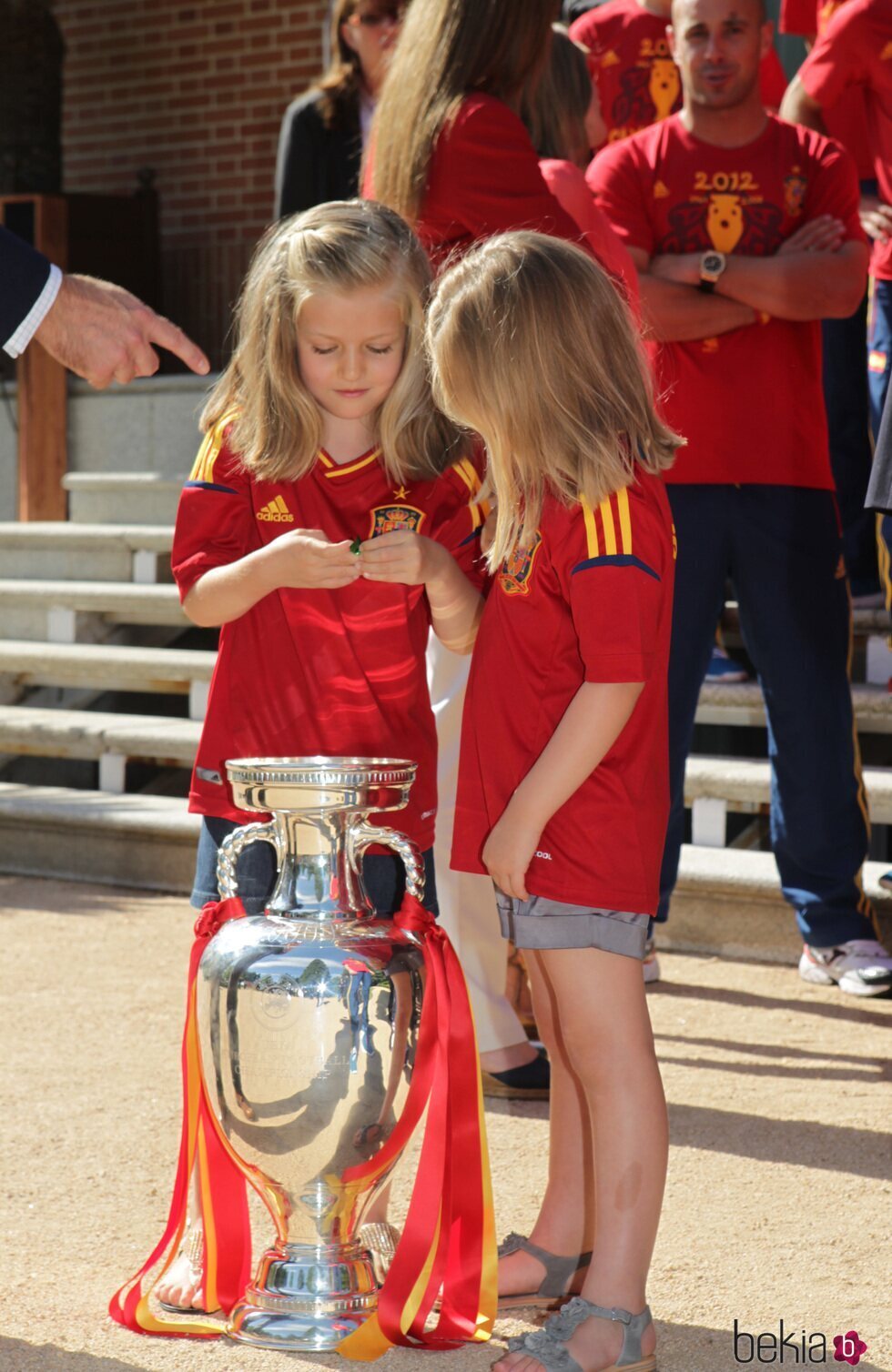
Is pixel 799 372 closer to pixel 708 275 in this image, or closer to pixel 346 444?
pixel 708 275

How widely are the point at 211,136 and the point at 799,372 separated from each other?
6.03m

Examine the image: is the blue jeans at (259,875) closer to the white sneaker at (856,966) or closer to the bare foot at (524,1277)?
the bare foot at (524,1277)

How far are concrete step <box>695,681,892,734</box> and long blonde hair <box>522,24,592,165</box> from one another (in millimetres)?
1900

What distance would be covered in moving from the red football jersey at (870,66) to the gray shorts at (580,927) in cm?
266

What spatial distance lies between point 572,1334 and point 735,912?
2.42 meters

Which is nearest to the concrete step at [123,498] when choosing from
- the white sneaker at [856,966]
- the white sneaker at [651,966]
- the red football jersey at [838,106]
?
the red football jersey at [838,106]

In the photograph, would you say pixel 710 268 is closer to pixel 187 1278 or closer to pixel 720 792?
pixel 720 792

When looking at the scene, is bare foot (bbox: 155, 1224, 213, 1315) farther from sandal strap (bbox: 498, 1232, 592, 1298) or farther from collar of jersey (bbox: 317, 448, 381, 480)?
collar of jersey (bbox: 317, 448, 381, 480)

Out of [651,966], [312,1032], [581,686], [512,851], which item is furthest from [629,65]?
[312,1032]

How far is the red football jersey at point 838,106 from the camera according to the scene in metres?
4.82

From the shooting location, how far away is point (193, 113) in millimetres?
9219

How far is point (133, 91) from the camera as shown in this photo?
30.9 feet

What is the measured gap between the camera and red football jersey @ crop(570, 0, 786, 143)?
192 inches

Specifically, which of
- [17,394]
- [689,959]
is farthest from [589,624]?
[17,394]
